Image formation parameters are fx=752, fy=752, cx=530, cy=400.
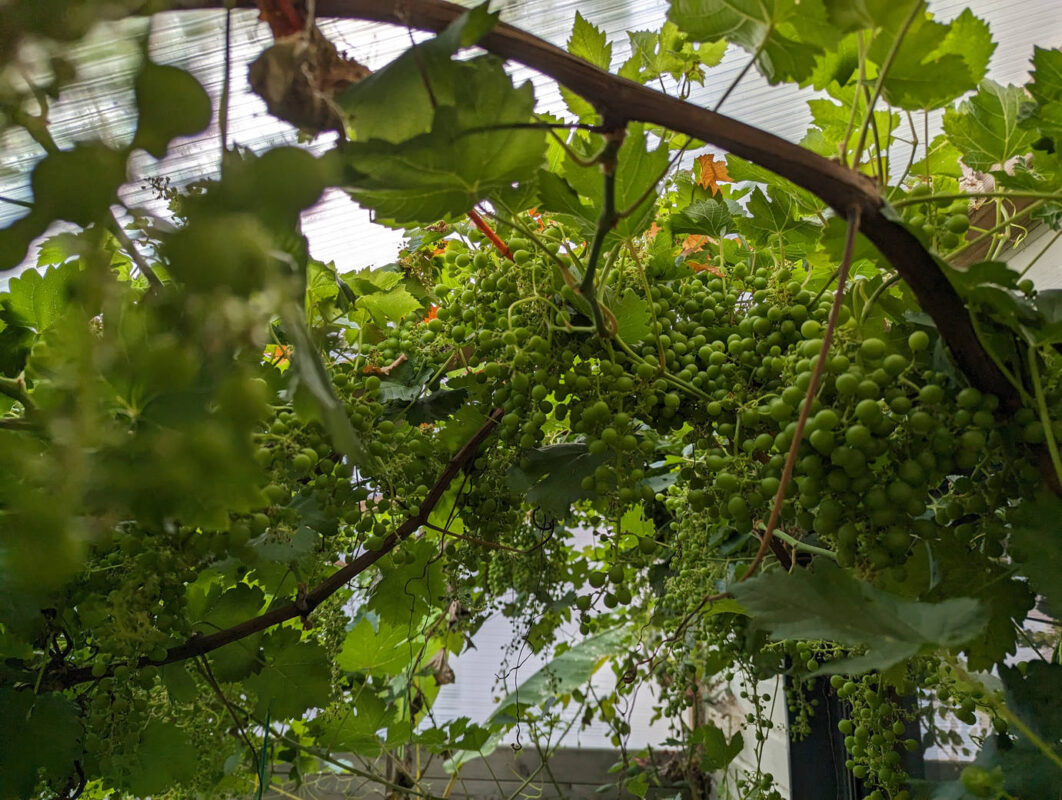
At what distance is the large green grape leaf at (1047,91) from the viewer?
724 millimetres

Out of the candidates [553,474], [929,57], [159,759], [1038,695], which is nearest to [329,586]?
[553,474]

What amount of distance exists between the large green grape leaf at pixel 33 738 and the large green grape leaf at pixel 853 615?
835mm

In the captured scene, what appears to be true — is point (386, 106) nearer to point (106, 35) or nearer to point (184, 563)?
point (106, 35)

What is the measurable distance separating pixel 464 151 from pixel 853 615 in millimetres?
449

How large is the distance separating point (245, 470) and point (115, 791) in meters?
1.12

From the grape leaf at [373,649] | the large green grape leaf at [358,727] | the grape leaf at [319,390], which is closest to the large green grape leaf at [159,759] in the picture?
the large green grape leaf at [358,727]

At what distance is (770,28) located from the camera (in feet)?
2.07

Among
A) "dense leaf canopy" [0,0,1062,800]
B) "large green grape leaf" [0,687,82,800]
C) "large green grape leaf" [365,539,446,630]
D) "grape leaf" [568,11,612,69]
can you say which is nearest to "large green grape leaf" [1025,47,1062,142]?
"dense leaf canopy" [0,0,1062,800]

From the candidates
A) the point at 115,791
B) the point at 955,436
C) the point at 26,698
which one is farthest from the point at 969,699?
the point at 115,791

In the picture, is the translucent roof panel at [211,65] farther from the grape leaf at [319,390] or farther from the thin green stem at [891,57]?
the thin green stem at [891,57]

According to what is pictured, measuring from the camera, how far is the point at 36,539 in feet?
1.20

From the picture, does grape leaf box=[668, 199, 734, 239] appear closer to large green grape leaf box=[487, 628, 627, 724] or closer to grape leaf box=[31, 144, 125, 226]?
grape leaf box=[31, 144, 125, 226]

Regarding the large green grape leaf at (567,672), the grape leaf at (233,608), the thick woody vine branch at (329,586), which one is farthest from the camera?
the large green grape leaf at (567,672)

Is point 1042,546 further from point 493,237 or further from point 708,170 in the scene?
point 708,170
